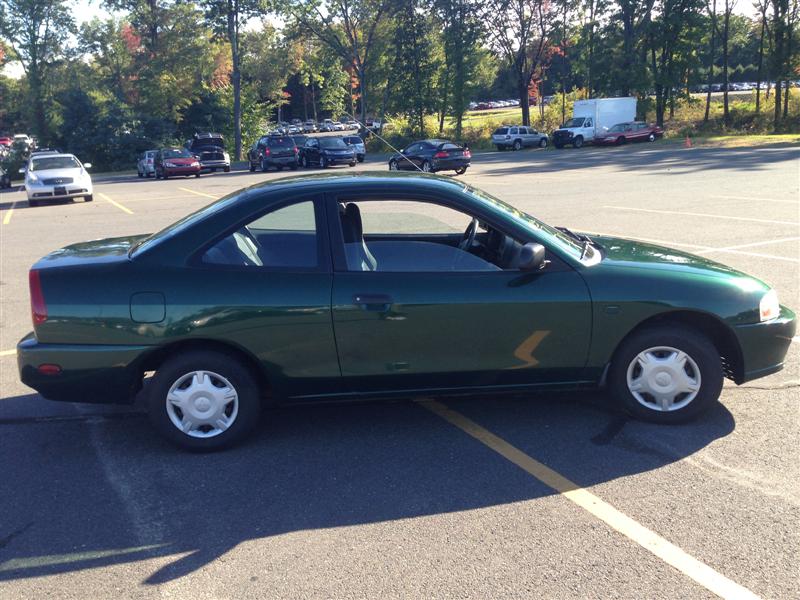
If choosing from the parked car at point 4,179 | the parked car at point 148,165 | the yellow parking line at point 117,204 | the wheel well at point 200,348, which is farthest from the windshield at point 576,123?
the wheel well at point 200,348

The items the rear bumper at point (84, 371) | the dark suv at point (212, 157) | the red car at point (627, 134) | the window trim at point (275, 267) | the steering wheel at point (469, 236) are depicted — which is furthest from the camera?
the red car at point (627, 134)

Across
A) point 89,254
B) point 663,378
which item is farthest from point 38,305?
point 663,378

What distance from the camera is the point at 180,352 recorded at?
446 cm

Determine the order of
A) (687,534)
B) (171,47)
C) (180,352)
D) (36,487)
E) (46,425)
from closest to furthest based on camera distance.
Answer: (687,534) → (36,487) → (180,352) → (46,425) → (171,47)

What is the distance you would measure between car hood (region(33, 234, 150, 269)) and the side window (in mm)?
→ 640

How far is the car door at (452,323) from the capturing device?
14.5 ft

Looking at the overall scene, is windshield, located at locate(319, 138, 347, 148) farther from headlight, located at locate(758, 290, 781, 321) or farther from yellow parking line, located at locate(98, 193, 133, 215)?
headlight, located at locate(758, 290, 781, 321)

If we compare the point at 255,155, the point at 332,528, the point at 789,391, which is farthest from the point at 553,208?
the point at 255,155

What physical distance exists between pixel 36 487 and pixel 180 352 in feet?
3.40

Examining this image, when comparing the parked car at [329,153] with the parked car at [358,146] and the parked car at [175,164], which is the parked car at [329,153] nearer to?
the parked car at [358,146]

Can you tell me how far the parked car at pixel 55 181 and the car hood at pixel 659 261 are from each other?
2056cm

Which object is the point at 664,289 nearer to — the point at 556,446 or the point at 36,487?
the point at 556,446

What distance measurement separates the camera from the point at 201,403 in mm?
4430

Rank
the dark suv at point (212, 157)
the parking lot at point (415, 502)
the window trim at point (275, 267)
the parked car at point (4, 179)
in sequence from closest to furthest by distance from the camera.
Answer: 1. the parking lot at point (415, 502)
2. the window trim at point (275, 267)
3. the parked car at point (4, 179)
4. the dark suv at point (212, 157)
